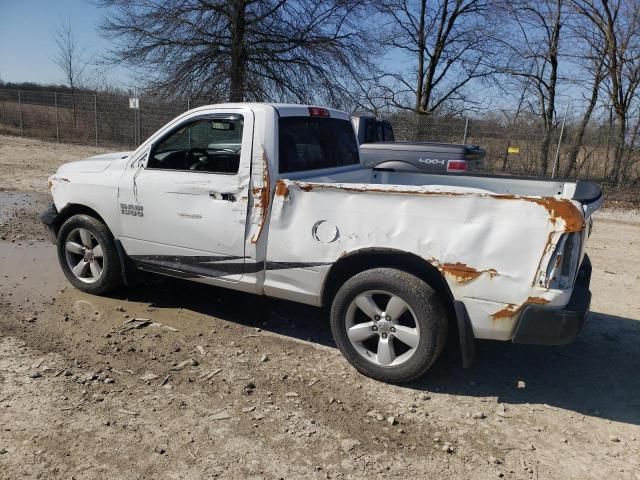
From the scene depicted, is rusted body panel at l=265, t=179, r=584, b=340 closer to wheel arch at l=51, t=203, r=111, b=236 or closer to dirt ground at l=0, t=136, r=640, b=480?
dirt ground at l=0, t=136, r=640, b=480

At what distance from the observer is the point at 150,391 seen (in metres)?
3.62

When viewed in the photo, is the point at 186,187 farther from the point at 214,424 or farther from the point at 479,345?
the point at 479,345

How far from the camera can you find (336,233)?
3807 mm

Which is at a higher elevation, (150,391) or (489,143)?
(489,143)

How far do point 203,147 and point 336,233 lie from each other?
1.94 m

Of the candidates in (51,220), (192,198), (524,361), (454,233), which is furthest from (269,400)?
(51,220)

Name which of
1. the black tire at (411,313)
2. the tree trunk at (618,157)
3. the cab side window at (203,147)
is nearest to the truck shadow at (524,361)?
the black tire at (411,313)

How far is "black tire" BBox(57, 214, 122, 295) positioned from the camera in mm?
5078

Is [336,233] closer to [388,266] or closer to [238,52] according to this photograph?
[388,266]

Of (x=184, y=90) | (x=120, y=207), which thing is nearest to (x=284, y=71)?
(x=184, y=90)

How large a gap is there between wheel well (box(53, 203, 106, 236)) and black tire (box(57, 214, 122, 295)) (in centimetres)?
6

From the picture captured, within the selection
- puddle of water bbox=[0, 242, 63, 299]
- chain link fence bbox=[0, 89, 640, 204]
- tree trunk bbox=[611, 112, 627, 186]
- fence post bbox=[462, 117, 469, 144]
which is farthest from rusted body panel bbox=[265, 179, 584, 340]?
tree trunk bbox=[611, 112, 627, 186]

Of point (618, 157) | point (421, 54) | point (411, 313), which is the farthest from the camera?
point (421, 54)

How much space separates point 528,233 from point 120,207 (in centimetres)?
354
